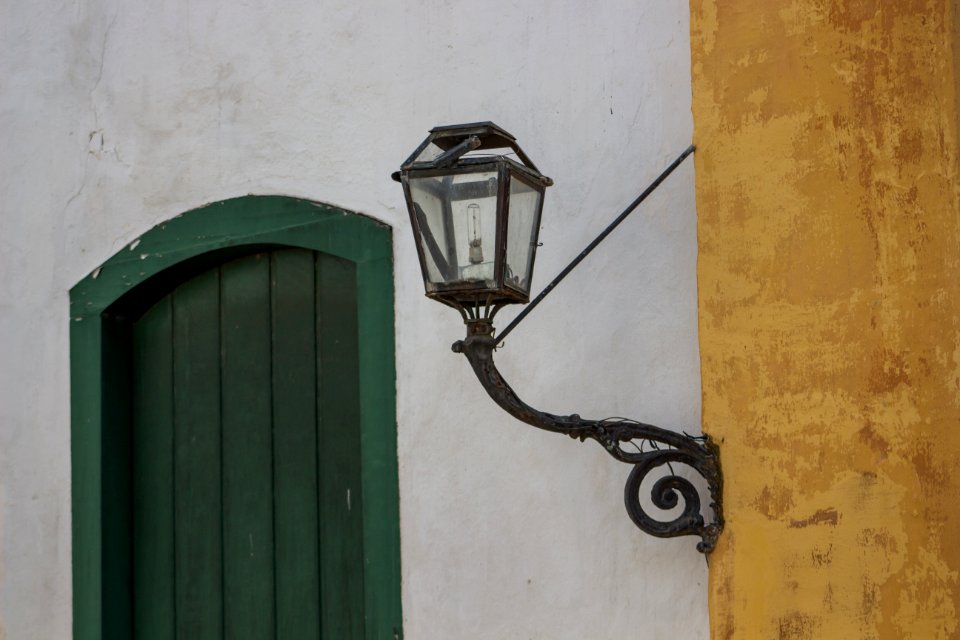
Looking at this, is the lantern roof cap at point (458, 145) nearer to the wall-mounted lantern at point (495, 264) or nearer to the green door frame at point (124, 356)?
the wall-mounted lantern at point (495, 264)

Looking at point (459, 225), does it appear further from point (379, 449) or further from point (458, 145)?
point (379, 449)

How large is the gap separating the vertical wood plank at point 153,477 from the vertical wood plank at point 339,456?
1.87 ft

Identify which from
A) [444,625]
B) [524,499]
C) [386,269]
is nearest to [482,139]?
[386,269]

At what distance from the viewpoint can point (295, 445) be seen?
4.13 metres

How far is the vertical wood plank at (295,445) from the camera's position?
13.4 ft

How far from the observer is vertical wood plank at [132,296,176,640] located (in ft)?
14.1

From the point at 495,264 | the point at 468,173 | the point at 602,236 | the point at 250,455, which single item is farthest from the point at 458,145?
the point at 250,455

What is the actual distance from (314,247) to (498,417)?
79cm

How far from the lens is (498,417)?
148 inches

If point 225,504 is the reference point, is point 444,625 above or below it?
below

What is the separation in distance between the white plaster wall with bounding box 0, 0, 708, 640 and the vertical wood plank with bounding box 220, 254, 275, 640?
14.0 inches

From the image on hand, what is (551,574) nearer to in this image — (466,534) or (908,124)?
(466,534)

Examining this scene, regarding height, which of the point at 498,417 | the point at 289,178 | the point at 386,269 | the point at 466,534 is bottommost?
the point at 466,534

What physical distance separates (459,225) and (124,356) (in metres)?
1.71
